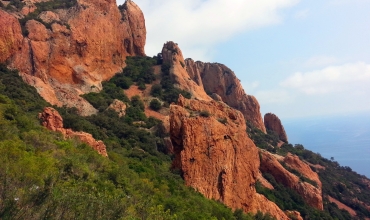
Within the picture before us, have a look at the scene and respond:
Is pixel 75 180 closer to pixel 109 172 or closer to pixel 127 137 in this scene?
pixel 109 172

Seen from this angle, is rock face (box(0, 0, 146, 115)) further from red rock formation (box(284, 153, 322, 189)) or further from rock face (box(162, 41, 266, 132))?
red rock formation (box(284, 153, 322, 189))

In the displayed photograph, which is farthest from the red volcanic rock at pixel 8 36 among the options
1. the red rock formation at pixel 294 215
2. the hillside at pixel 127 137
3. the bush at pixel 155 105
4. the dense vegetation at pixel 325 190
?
the red rock formation at pixel 294 215

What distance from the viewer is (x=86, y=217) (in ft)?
30.2

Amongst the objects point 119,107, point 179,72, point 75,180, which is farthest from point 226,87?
point 75,180

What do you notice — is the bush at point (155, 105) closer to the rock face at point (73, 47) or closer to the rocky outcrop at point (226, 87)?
the rock face at point (73, 47)

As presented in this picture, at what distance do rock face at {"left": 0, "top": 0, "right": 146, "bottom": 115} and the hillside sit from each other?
17 centimetres

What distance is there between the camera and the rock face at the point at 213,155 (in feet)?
77.8

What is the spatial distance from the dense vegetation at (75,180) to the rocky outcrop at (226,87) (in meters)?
36.3

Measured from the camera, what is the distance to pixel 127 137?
3706 centimetres

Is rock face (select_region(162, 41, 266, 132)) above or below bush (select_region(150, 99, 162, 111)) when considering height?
above

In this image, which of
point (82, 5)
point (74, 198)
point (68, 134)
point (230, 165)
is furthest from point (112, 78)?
point (74, 198)

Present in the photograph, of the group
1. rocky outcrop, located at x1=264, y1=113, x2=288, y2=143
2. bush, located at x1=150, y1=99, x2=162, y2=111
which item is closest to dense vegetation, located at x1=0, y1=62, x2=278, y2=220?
bush, located at x1=150, y1=99, x2=162, y2=111

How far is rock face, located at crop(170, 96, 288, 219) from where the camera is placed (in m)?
23.7

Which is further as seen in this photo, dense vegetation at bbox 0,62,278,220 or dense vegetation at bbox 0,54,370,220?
dense vegetation at bbox 0,54,370,220
